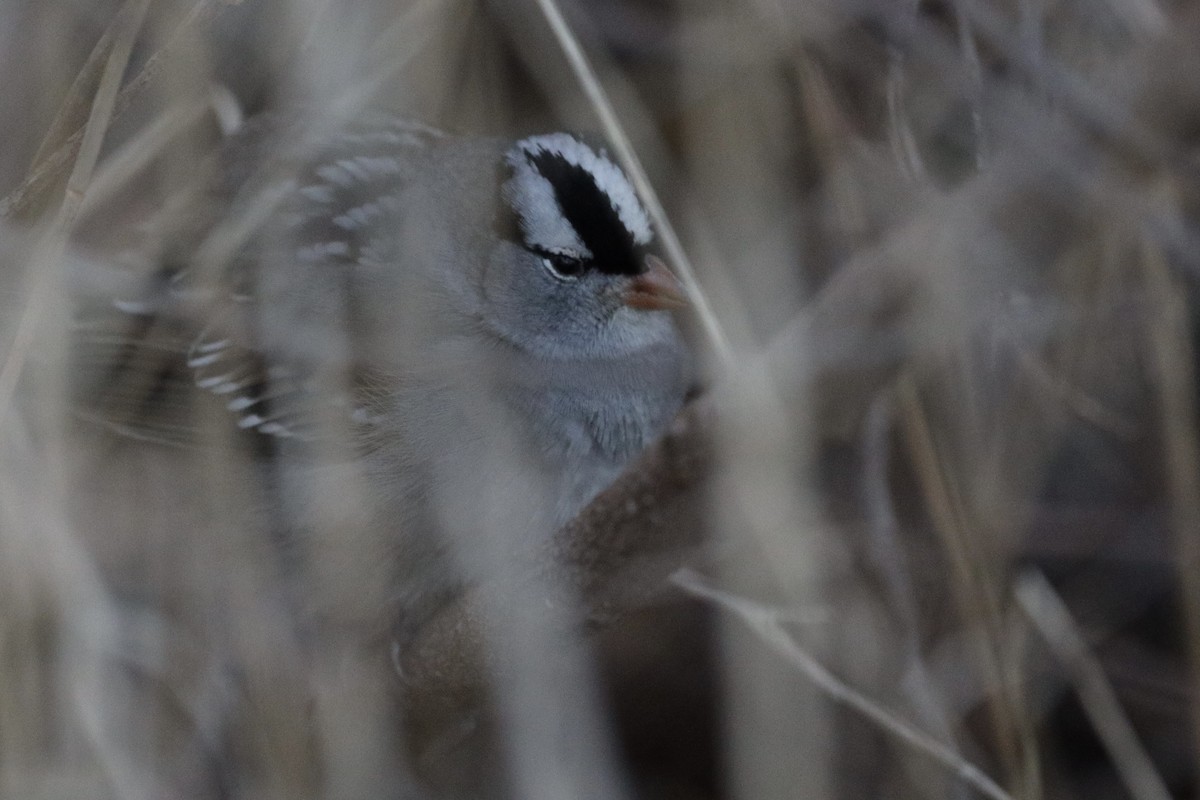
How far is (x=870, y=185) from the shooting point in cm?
204

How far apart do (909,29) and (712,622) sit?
4.12 feet

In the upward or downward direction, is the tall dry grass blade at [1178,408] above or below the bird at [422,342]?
below

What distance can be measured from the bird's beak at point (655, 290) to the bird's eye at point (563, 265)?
9 cm

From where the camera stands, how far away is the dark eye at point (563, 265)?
206cm

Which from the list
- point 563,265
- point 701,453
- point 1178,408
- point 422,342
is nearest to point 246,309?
point 422,342

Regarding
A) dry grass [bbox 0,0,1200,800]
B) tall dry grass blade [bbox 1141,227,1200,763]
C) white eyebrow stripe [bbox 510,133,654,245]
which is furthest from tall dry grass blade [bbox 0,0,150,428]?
tall dry grass blade [bbox 1141,227,1200,763]

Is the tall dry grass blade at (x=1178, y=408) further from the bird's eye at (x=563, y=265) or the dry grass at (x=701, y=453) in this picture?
the bird's eye at (x=563, y=265)

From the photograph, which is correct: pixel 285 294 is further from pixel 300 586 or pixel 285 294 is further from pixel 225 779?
pixel 225 779

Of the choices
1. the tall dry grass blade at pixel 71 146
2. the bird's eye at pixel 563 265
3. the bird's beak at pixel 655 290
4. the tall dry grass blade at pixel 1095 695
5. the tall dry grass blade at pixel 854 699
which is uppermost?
the tall dry grass blade at pixel 71 146

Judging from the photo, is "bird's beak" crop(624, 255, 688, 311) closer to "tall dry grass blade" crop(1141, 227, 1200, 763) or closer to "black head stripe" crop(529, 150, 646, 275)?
"black head stripe" crop(529, 150, 646, 275)

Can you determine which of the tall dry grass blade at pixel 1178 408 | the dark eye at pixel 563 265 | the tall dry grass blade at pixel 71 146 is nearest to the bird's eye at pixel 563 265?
the dark eye at pixel 563 265

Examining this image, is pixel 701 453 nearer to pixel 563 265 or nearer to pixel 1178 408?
pixel 563 265

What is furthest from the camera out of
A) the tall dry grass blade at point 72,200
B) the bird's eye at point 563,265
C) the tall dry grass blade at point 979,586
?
the bird's eye at point 563,265

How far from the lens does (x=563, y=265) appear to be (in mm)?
2070
